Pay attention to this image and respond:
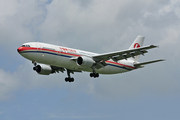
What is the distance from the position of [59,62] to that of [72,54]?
→ 3.03m

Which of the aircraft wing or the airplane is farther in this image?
the aircraft wing

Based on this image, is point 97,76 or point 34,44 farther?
point 97,76

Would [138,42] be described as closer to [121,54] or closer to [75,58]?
[121,54]

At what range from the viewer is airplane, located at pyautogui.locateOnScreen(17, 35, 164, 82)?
168 feet

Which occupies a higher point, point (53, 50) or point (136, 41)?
point (136, 41)

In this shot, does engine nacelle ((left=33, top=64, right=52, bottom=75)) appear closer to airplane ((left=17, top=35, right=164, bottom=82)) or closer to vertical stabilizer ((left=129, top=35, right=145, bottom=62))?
airplane ((left=17, top=35, right=164, bottom=82))

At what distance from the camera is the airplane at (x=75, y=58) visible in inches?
2010

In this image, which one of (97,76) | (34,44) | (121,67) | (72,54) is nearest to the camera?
(34,44)

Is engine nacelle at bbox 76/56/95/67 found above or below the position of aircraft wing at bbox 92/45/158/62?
below

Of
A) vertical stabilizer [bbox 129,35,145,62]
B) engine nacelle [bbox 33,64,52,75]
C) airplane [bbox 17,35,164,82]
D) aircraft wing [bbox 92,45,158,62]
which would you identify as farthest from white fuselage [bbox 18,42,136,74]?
vertical stabilizer [bbox 129,35,145,62]

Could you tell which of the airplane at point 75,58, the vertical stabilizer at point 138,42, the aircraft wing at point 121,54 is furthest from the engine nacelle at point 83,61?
the vertical stabilizer at point 138,42

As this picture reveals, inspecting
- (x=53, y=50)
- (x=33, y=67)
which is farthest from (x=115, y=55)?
(x=33, y=67)

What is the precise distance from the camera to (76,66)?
181ft

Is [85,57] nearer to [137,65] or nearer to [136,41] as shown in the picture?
[137,65]
